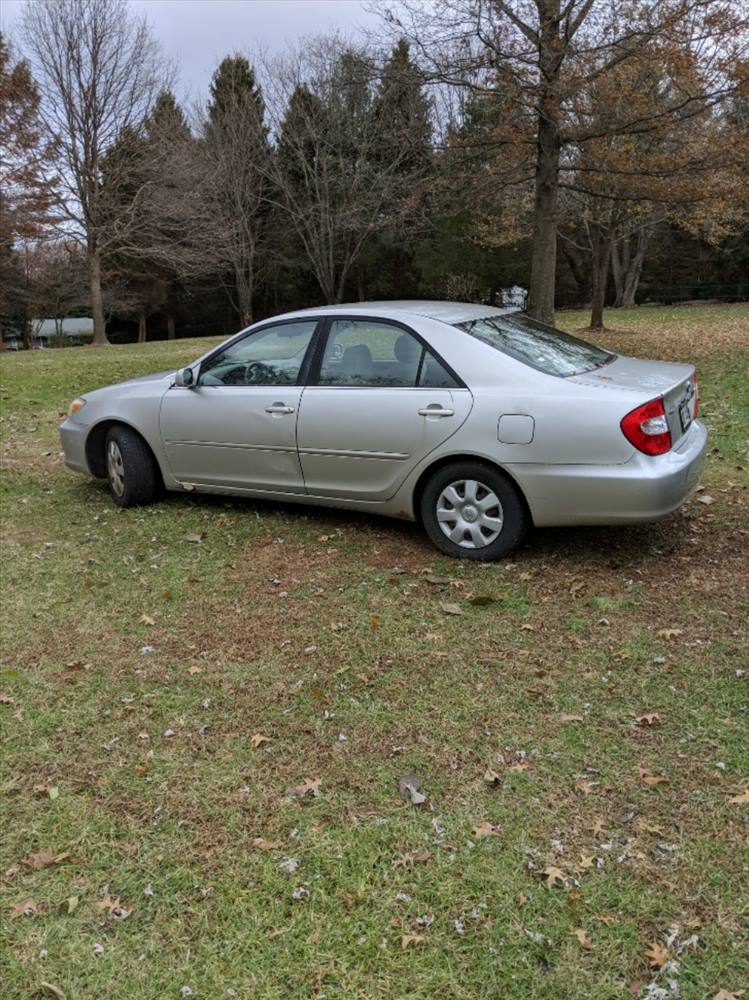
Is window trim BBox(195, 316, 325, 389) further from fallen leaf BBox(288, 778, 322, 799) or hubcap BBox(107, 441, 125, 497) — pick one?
fallen leaf BBox(288, 778, 322, 799)

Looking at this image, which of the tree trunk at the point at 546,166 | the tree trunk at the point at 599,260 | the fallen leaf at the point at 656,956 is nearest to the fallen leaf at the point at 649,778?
the fallen leaf at the point at 656,956

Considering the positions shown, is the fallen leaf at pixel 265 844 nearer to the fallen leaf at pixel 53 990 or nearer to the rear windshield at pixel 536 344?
the fallen leaf at pixel 53 990

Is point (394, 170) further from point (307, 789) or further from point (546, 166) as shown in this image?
point (307, 789)

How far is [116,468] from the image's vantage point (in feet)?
20.7

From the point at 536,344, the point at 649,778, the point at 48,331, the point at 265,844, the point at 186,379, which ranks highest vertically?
the point at 48,331

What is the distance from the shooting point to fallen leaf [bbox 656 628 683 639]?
378 cm

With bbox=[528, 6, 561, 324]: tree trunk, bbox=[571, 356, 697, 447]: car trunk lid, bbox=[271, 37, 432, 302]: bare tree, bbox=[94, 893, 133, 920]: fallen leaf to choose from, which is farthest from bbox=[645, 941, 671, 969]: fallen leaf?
bbox=[271, 37, 432, 302]: bare tree

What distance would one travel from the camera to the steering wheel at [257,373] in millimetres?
5520

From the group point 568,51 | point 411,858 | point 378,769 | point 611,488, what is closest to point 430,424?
point 611,488

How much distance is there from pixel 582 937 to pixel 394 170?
26.6 metres

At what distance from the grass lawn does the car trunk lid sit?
0.82 metres

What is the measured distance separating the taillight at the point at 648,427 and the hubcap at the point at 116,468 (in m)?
3.82

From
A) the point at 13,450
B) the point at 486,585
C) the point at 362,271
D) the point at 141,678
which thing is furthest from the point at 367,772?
the point at 362,271

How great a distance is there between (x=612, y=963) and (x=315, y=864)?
91 centimetres
